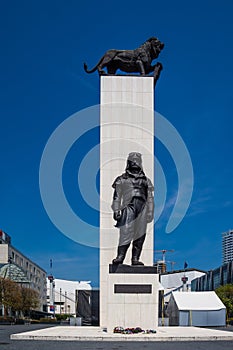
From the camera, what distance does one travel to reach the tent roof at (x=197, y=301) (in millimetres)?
31094

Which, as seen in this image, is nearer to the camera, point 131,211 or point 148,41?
point 131,211

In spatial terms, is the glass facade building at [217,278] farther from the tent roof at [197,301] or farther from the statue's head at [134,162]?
the statue's head at [134,162]

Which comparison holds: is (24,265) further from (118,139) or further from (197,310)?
(118,139)

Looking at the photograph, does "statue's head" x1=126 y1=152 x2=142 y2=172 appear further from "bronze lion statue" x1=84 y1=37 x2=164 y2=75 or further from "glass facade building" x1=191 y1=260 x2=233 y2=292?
"glass facade building" x1=191 y1=260 x2=233 y2=292

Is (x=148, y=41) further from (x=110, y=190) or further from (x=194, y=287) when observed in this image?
(x=194, y=287)

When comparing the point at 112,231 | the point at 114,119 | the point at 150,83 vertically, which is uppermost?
the point at 150,83

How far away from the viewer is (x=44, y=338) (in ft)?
49.0

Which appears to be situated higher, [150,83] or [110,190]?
[150,83]

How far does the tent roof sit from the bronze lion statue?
13933 millimetres

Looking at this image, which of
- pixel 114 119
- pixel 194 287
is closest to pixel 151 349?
pixel 114 119

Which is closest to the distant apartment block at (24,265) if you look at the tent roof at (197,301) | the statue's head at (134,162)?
the tent roof at (197,301)

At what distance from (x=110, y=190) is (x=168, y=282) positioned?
81843 millimetres

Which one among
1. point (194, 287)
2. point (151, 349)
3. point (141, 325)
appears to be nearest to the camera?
point (151, 349)

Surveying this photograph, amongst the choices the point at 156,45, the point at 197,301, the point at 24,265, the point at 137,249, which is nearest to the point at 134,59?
the point at 156,45
